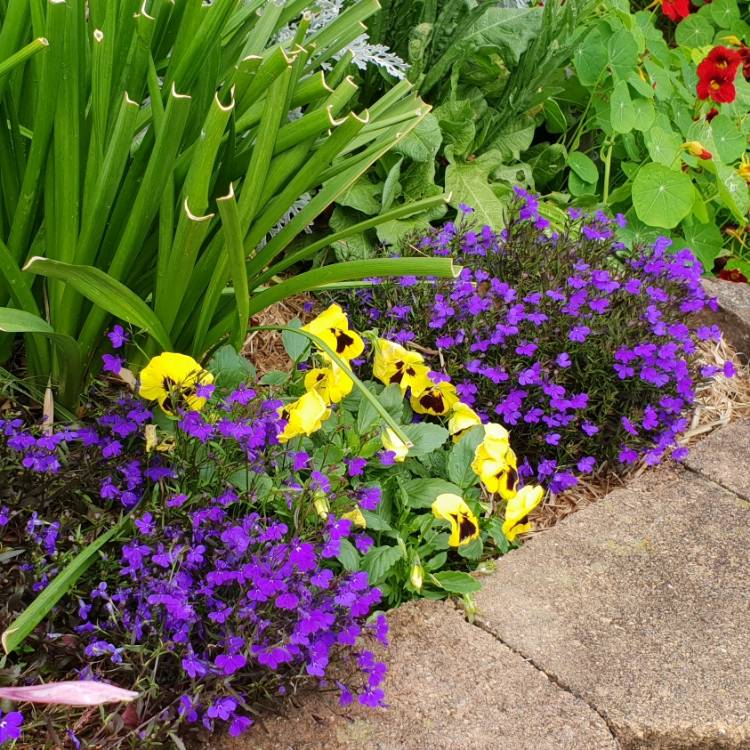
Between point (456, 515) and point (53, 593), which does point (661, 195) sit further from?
point (53, 593)

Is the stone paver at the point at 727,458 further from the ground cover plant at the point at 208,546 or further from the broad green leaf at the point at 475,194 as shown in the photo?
the broad green leaf at the point at 475,194

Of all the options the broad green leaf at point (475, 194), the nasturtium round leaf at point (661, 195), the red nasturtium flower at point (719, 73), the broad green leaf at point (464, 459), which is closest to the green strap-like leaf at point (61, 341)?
the broad green leaf at point (464, 459)

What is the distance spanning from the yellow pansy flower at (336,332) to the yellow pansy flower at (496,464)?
1.04ft

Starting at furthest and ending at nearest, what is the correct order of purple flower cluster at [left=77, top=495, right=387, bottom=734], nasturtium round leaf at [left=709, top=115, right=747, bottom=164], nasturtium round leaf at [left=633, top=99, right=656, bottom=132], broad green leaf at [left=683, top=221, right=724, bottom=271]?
nasturtium round leaf at [left=709, top=115, right=747, bottom=164], broad green leaf at [left=683, top=221, right=724, bottom=271], nasturtium round leaf at [left=633, top=99, right=656, bottom=132], purple flower cluster at [left=77, top=495, right=387, bottom=734]

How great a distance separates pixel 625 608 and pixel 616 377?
2.19 ft

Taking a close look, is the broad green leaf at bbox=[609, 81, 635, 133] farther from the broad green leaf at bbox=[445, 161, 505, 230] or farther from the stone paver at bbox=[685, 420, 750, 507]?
the stone paver at bbox=[685, 420, 750, 507]

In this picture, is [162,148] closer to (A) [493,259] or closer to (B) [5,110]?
(B) [5,110]

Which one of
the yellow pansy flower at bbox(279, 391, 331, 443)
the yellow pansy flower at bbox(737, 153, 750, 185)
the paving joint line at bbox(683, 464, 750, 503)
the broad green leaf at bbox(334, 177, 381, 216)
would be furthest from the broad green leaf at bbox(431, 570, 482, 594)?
the yellow pansy flower at bbox(737, 153, 750, 185)

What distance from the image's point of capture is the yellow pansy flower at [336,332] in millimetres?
1744

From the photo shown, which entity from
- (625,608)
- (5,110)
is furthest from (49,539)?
(625,608)

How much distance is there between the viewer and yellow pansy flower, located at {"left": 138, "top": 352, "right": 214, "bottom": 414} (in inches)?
59.0

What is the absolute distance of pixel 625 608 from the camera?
5.86 feet

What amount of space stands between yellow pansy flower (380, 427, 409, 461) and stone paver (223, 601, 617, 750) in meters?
0.33

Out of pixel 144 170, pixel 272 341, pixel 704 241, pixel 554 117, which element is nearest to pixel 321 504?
pixel 144 170
